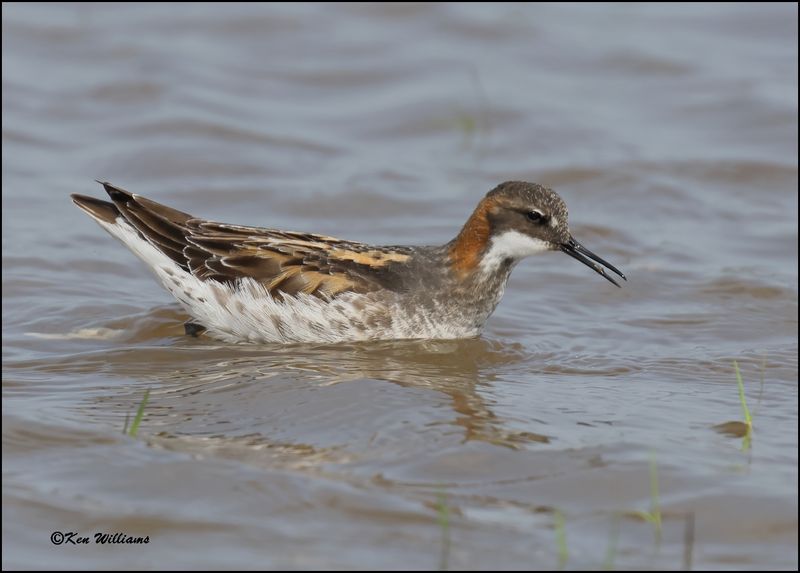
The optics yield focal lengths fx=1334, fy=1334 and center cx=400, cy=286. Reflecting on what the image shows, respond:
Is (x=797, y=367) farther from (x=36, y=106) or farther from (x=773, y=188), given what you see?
(x=36, y=106)

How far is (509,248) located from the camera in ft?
30.7

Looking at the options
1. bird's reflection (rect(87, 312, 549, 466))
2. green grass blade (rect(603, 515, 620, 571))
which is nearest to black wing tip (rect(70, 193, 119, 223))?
bird's reflection (rect(87, 312, 549, 466))

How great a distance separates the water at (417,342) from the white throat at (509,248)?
1.91ft

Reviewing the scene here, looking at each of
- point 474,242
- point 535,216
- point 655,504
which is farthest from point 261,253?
point 655,504

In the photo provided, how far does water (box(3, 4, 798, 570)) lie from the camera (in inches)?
246

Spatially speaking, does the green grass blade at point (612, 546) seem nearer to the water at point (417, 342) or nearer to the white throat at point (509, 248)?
the water at point (417, 342)

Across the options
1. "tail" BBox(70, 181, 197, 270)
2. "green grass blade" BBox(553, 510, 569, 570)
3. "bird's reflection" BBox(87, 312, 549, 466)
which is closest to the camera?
"green grass blade" BBox(553, 510, 569, 570)

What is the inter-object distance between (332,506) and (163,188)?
273 inches

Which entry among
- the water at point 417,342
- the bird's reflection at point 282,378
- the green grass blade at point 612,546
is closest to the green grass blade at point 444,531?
the water at point 417,342

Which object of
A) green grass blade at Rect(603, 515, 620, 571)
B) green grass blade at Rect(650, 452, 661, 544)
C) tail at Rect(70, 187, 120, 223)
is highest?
tail at Rect(70, 187, 120, 223)

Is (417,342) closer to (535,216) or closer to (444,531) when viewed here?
(535,216)

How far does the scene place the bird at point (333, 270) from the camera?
907 centimetres

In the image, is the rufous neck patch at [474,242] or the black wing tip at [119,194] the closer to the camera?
the rufous neck patch at [474,242]

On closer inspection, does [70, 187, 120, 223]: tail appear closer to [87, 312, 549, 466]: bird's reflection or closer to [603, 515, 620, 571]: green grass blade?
[87, 312, 549, 466]: bird's reflection
